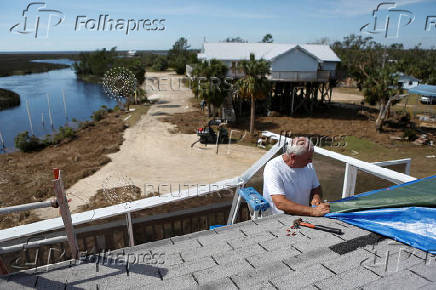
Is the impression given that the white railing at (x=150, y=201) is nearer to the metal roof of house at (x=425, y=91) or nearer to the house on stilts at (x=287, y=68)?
the house on stilts at (x=287, y=68)

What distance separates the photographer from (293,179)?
3.82 meters

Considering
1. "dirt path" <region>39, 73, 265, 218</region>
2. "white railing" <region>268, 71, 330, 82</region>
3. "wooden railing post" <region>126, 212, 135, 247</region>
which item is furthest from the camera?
"white railing" <region>268, 71, 330, 82</region>

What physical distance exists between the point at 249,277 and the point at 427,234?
181cm

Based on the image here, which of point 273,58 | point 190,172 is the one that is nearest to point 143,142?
point 190,172

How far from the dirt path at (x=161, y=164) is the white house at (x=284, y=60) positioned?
1029 cm

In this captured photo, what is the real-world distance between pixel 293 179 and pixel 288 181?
0.08 meters

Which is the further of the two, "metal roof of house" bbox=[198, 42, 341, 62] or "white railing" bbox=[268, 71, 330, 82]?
"metal roof of house" bbox=[198, 42, 341, 62]

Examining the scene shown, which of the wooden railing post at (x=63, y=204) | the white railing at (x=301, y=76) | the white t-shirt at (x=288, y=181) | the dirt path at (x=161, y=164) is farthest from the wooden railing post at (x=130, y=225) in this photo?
the white railing at (x=301, y=76)

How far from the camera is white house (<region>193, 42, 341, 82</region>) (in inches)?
1132

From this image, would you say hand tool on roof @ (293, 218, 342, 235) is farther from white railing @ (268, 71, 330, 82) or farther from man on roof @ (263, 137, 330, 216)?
white railing @ (268, 71, 330, 82)

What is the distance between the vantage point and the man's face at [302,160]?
3.71 metres

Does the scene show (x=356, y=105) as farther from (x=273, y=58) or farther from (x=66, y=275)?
(x=66, y=275)

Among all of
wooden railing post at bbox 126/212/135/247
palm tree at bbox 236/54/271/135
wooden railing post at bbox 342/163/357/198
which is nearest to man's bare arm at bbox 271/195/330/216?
wooden railing post at bbox 126/212/135/247

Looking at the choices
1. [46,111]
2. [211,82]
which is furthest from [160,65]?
[211,82]
